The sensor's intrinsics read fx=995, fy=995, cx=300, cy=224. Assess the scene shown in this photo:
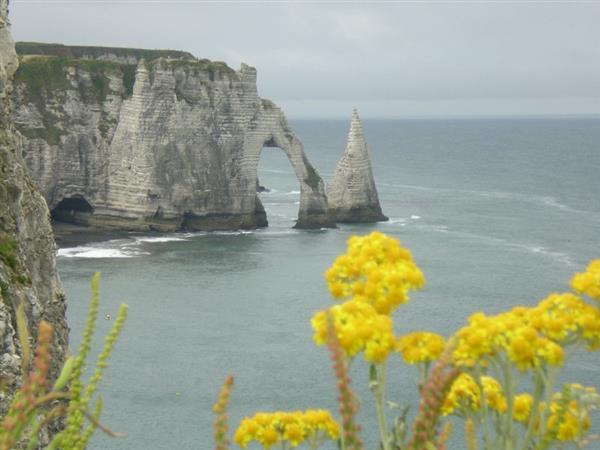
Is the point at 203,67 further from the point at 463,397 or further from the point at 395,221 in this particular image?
the point at 463,397

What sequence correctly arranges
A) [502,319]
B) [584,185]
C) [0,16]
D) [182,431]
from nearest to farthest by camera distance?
1. [502,319]
2. [0,16]
3. [182,431]
4. [584,185]

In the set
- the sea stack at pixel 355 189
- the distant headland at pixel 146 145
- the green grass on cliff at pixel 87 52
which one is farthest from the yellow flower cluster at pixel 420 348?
the green grass on cliff at pixel 87 52

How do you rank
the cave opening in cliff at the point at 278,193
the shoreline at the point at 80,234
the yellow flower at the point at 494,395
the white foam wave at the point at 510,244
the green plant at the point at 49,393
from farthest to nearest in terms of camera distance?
the cave opening in cliff at the point at 278,193
the shoreline at the point at 80,234
the white foam wave at the point at 510,244
the yellow flower at the point at 494,395
the green plant at the point at 49,393

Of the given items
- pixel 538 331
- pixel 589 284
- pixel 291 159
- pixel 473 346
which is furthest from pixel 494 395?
pixel 291 159

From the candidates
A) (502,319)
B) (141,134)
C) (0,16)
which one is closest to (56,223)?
(141,134)

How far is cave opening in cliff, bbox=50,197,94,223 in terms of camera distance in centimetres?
8431

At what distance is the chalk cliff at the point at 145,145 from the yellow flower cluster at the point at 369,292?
77.1 metres

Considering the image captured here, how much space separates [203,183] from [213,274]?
852 inches

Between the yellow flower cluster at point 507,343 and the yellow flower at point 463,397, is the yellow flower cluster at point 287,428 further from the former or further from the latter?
the yellow flower cluster at point 507,343

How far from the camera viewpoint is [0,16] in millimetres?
23047

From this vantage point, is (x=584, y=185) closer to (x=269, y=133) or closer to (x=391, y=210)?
(x=391, y=210)

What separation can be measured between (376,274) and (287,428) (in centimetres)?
119

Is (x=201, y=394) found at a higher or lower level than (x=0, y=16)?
lower

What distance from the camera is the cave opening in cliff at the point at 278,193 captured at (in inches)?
3578
